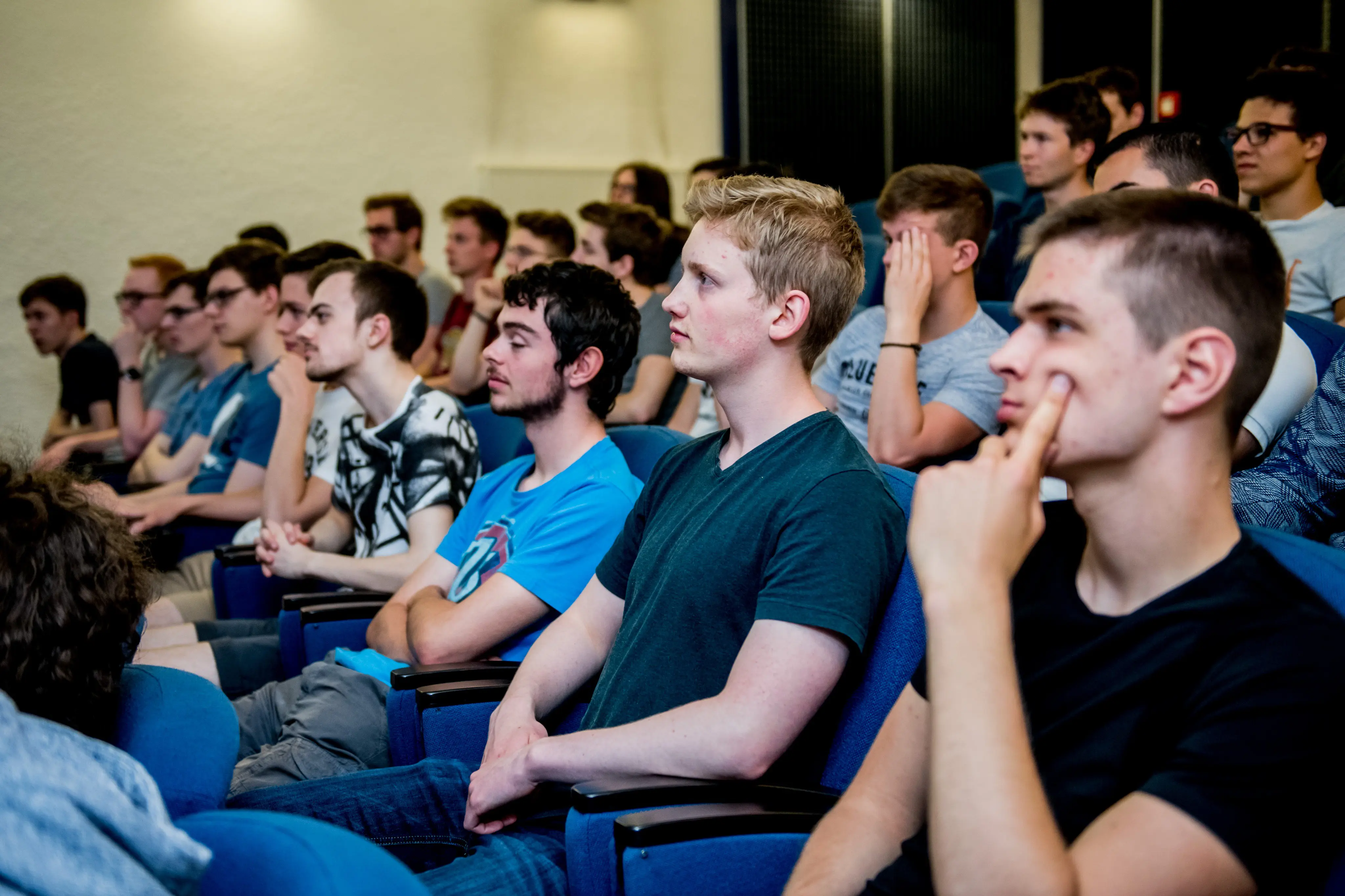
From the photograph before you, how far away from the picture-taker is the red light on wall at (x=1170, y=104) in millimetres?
6102

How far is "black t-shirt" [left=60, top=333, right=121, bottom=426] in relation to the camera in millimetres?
5191

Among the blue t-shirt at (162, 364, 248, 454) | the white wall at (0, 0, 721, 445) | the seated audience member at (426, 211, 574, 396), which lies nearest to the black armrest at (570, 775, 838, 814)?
the blue t-shirt at (162, 364, 248, 454)

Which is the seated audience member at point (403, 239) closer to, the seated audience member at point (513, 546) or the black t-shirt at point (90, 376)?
the black t-shirt at point (90, 376)

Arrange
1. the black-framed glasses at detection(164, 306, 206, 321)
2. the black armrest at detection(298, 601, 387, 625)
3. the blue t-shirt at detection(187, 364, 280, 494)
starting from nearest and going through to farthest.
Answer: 1. the black armrest at detection(298, 601, 387, 625)
2. the blue t-shirt at detection(187, 364, 280, 494)
3. the black-framed glasses at detection(164, 306, 206, 321)

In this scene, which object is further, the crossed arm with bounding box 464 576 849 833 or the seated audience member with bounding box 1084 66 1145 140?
the seated audience member with bounding box 1084 66 1145 140

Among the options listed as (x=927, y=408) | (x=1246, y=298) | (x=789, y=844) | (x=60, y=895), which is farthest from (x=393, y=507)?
(x=1246, y=298)

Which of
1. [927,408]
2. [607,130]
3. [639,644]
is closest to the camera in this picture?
[639,644]

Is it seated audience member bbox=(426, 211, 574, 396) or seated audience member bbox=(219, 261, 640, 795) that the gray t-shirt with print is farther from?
seated audience member bbox=(426, 211, 574, 396)

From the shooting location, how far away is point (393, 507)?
8.16ft

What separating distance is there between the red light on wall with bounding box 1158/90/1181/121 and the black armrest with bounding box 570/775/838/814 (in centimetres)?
593

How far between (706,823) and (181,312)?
3.65 m

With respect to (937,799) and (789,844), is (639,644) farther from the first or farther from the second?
(937,799)

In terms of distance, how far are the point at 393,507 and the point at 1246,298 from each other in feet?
6.36

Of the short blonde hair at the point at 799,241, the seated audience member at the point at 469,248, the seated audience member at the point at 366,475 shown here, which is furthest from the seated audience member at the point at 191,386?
the short blonde hair at the point at 799,241
